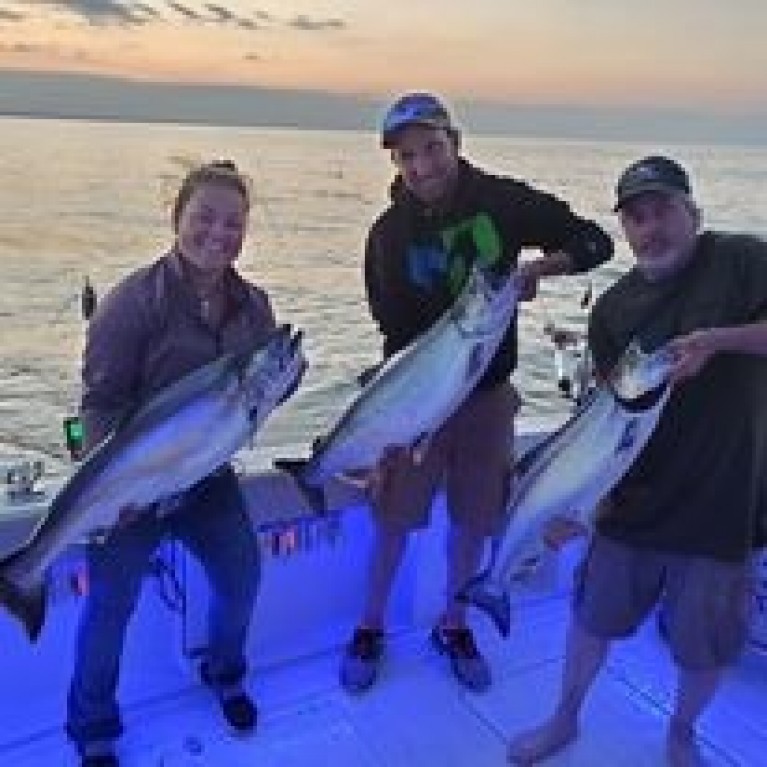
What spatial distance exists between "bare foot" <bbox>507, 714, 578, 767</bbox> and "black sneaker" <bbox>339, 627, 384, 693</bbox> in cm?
53

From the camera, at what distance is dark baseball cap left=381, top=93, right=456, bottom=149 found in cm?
311

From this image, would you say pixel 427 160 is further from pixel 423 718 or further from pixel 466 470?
pixel 423 718

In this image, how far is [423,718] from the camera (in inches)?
133

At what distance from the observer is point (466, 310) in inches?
103

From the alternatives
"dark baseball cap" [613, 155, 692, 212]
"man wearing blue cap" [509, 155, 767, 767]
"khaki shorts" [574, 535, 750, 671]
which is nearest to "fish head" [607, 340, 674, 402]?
"man wearing blue cap" [509, 155, 767, 767]

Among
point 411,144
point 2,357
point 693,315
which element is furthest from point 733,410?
point 2,357

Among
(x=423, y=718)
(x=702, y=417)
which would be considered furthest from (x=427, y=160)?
(x=423, y=718)

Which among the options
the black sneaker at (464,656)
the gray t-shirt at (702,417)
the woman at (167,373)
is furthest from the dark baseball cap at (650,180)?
the black sneaker at (464,656)

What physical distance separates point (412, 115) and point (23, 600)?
1.59m

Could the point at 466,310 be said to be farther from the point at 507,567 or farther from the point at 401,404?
the point at 507,567

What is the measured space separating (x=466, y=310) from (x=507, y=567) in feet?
2.16

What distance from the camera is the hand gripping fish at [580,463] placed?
2.50 metres

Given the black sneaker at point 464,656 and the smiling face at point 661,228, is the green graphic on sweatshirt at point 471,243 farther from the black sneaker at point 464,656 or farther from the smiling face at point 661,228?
the black sneaker at point 464,656

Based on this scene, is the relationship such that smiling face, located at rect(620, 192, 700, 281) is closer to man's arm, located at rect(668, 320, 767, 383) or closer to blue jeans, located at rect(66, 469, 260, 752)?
man's arm, located at rect(668, 320, 767, 383)
